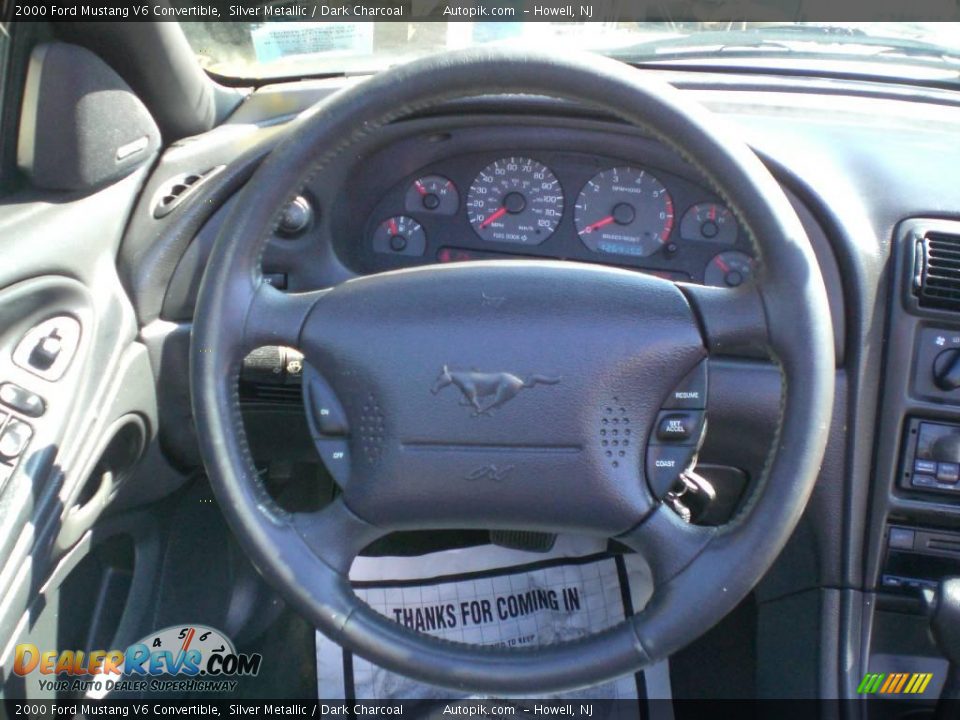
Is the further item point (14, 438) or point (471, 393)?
point (14, 438)

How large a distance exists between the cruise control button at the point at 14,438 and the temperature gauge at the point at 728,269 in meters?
1.10

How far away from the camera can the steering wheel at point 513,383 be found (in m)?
1.06

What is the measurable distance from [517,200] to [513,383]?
56 cm

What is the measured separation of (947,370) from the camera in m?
1.42

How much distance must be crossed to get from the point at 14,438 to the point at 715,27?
1469 millimetres

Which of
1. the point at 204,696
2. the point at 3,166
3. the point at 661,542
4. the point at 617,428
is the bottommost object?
the point at 204,696

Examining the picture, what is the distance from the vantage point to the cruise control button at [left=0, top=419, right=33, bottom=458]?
4.15ft

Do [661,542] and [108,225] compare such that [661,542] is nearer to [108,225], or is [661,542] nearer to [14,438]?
[14,438]

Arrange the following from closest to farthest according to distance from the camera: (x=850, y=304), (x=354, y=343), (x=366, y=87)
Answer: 1. (x=366, y=87)
2. (x=354, y=343)
3. (x=850, y=304)

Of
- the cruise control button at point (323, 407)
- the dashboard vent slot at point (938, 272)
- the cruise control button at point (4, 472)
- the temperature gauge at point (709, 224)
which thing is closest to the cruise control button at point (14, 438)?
the cruise control button at point (4, 472)

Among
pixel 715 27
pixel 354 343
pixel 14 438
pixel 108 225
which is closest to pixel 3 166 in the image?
pixel 108 225

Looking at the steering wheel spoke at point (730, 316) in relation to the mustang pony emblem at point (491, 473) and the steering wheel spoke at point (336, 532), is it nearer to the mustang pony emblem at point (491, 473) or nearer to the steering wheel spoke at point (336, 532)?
the mustang pony emblem at point (491, 473)

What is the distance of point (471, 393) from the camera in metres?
1.15

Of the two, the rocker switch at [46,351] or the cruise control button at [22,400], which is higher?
the rocker switch at [46,351]
